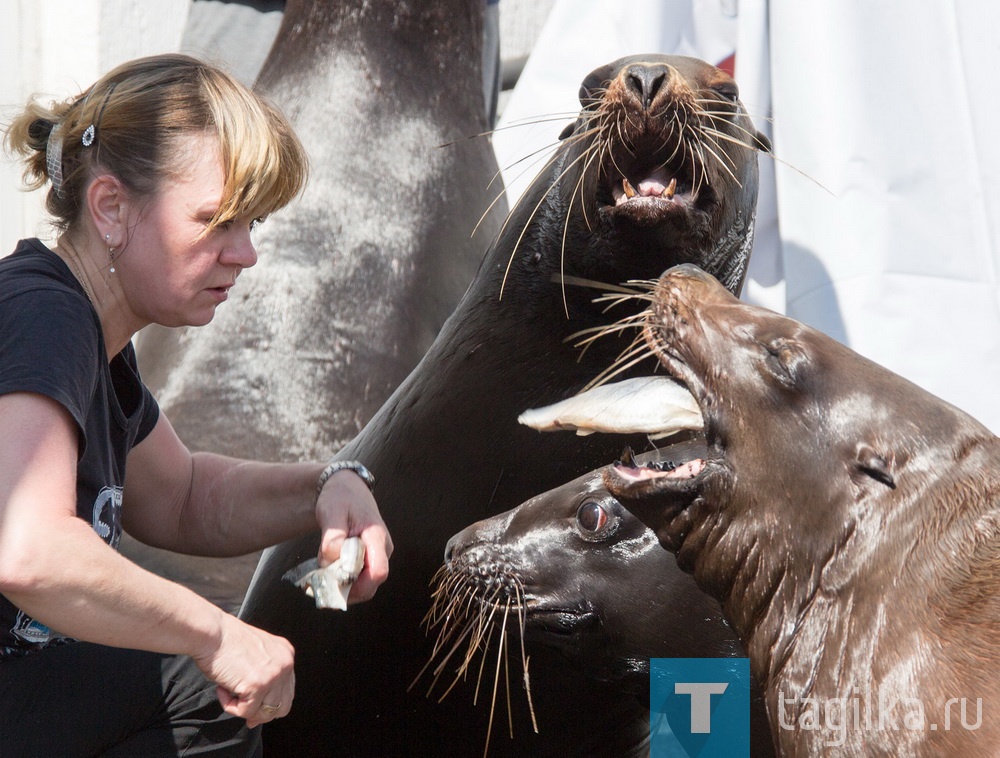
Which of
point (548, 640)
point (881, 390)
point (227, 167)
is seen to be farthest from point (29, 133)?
point (881, 390)

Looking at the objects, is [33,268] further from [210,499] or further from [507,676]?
[507,676]

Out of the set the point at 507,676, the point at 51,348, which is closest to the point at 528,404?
the point at 507,676


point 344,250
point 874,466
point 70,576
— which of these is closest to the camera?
point 70,576

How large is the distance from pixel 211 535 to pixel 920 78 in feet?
7.99

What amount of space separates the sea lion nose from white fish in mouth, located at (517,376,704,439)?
522 mm

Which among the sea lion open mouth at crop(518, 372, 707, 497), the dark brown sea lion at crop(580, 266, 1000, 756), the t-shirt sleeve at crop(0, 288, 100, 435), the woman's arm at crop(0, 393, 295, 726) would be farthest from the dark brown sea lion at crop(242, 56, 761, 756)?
the t-shirt sleeve at crop(0, 288, 100, 435)

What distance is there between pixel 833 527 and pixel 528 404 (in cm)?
95

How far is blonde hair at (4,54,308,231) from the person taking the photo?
2.01 metres

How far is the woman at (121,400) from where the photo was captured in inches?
66.7

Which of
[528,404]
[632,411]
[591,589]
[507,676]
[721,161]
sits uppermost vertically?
[721,161]

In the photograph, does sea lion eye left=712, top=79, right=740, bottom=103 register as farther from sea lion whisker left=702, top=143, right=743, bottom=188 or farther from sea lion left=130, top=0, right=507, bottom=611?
sea lion left=130, top=0, right=507, bottom=611

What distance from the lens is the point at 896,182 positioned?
12.2ft

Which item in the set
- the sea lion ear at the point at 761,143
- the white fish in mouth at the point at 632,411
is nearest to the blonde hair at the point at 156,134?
the white fish in mouth at the point at 632,411

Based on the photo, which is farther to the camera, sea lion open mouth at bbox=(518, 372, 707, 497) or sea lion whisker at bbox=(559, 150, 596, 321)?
sea lion whisker at bbox=(559, 150, 596, 321)
